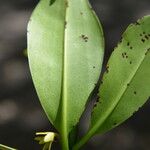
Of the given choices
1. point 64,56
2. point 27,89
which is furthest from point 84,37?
point 27,89

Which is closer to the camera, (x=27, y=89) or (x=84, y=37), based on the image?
(x=84, y=37)

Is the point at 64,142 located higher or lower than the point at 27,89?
higher

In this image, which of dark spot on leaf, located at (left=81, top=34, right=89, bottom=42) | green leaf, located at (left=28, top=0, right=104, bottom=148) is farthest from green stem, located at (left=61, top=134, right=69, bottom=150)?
dark spot on leaf, located at (left=81, top=34, right=89, bottom=42)

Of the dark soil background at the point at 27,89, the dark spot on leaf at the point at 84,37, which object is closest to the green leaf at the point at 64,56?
the dark spot on leaf at the point at 84,37

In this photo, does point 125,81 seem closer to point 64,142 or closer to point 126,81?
point 126,81

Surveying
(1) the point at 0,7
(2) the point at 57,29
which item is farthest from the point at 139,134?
(1) the point at 0,7

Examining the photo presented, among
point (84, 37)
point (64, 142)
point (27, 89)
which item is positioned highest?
point (84, 37)

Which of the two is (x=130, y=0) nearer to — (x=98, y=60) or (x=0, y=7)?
(x=0, y=7)
